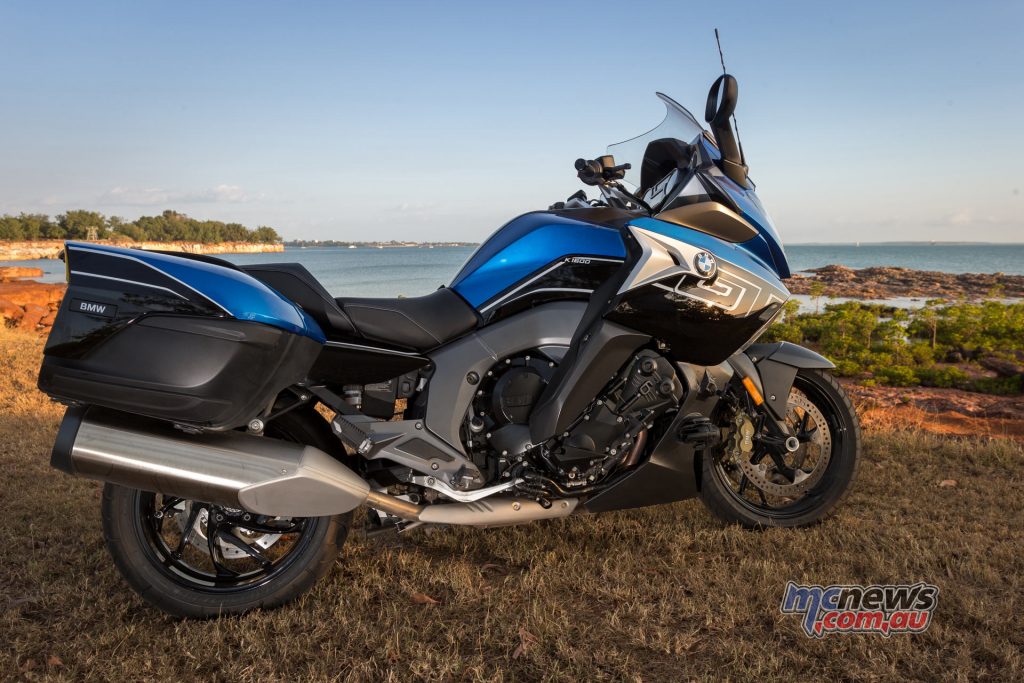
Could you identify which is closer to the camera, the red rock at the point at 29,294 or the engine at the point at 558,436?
the engine at the point at 558,436

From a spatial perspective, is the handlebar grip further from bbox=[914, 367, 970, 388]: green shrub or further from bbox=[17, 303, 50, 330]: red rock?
bbox=[17, 303, 50, 330]: red rock

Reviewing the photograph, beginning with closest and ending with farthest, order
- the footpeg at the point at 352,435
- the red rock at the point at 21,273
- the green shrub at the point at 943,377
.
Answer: the footpeg at the point at 352,435, the green shrub at the point at 943,377, the red rock at the point at 21,273

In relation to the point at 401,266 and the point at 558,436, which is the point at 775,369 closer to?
the point at 558,436

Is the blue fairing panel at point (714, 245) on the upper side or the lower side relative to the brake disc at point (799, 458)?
upper

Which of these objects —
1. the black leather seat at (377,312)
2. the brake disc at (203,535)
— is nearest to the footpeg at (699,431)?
the black leather seat at (377,312)

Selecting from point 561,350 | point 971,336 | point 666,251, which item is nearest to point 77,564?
point 561,350

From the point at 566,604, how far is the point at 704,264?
4.67ft

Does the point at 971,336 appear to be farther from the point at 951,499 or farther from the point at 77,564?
the point at 77,564

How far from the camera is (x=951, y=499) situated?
3.83 metres

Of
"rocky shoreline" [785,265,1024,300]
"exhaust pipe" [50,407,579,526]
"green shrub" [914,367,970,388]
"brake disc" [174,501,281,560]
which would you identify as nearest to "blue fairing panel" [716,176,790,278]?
"exhaust pipe" [50,407,579,526]

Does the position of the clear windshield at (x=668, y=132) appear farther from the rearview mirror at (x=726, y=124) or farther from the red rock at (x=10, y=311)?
the red rock at (x=10, y=311)

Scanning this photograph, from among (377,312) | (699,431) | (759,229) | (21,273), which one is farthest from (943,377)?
(21,273)

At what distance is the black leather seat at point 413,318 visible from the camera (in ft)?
8.93

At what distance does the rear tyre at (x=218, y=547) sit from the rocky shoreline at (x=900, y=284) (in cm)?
2011
